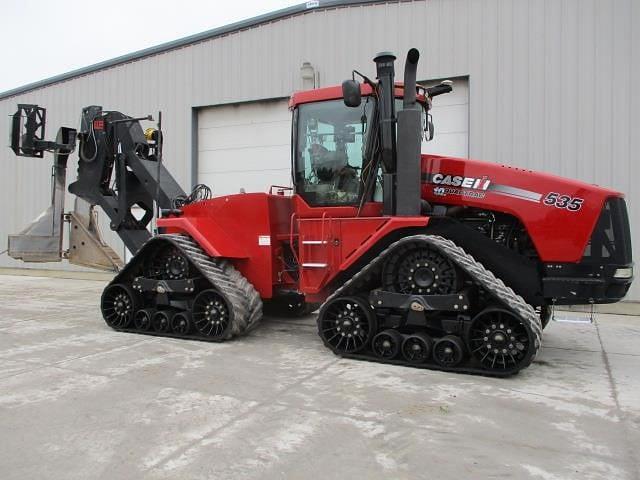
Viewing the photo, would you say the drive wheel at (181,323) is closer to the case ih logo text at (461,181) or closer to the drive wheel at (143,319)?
the drive wheel at (143,319)

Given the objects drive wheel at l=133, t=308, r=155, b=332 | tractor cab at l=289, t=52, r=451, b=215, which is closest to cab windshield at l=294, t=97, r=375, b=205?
tractor cab at l=289, t=52, r=451, b=215

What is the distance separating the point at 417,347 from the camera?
17.0 ft

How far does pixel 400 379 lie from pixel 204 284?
2.70 m

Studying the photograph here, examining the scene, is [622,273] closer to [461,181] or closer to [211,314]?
[461,181]

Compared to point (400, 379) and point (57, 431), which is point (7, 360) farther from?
point (400, 379)

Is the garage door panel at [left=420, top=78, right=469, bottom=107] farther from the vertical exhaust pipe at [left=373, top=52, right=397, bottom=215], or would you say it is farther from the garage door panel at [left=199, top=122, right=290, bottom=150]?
the vertical exhaust pipe at [left=373, top=52, right=397, bottom=215]

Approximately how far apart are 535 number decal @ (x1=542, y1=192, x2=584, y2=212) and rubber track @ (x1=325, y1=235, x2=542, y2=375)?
0.84 m

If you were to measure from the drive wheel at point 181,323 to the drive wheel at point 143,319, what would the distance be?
0.34m

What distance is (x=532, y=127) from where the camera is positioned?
410 inches

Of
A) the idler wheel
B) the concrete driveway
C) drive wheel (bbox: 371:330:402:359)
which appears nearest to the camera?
the concrete driveway

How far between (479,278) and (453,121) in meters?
6.88

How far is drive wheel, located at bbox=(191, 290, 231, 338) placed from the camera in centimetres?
622

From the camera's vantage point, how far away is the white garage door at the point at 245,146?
1262 centimetres

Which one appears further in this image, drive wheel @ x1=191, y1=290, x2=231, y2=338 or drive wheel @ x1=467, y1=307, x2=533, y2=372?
drive wheel @ x1=191, y1=290, x2=231, y2=338
